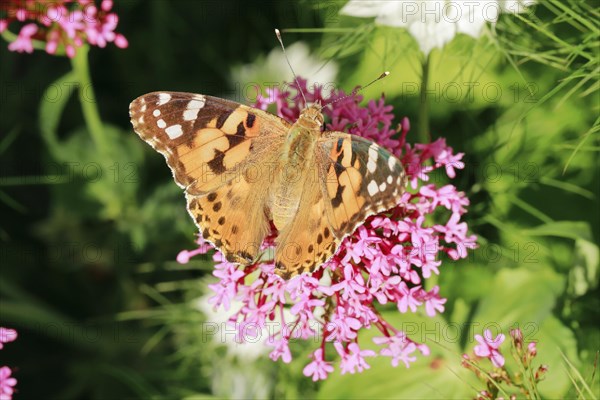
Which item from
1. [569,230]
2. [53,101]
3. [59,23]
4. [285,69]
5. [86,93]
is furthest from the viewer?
[285,69]

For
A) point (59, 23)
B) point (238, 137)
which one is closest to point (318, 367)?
point (238, 137)

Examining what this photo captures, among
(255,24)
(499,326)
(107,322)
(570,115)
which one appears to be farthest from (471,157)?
(107,322)

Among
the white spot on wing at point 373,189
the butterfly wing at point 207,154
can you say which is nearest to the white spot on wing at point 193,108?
the butterfly wing at point 207,154

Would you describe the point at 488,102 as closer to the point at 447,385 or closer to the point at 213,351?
the point at 447,385

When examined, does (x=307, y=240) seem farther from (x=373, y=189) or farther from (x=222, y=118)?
(x=222, y=118)

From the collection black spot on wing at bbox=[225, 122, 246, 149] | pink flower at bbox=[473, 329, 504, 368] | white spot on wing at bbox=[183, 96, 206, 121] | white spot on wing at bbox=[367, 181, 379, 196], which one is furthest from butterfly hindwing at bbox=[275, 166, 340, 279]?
pink flower at bbox=[473, 329, 504, 368]

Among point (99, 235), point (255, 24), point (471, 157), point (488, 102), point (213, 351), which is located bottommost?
point (213, 351)

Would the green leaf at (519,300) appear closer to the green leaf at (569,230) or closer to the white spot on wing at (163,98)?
the green leaf at (569,230)
